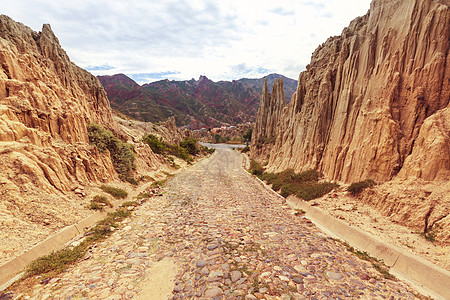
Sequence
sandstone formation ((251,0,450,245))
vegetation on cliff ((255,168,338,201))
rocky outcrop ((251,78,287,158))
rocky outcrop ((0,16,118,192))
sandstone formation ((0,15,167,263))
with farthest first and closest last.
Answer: rocky outcrop ((251,78,287,158))
vegetation on cliff ((255,168,338,201))
rocky outcrop ((0,16,118,192))
sandstone formation ((251,0,450,245))
sandstone formation ((0,15,167,263))

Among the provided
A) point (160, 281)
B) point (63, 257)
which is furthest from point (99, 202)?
point (160, 281)

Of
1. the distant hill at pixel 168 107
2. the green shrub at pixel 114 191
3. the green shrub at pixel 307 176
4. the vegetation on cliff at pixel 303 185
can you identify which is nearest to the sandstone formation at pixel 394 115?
the green shrub at pixel 307 176

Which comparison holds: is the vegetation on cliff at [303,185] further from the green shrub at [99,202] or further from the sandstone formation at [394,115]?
the green shrub at [99,202]

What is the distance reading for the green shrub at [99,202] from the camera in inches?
377

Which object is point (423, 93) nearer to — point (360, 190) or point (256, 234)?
point (360, 190)

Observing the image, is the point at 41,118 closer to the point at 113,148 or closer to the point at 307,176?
the point at 113,148

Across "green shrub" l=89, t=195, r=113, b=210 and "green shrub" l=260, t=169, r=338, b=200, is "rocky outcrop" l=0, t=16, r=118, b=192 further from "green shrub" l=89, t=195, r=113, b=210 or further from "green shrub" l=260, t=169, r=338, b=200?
"green shrub" l=260, t=169, r=338, b=200

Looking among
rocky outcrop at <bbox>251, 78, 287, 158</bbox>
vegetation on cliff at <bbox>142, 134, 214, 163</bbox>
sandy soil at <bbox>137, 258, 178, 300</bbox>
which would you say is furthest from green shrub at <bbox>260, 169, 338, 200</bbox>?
rocky outcrop at <bbox>251, 78, 287, 158</bbox>

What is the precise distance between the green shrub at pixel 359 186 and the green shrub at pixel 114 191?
1344 centimetres

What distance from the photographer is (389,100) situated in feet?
35.0

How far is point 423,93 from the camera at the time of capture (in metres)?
9.76

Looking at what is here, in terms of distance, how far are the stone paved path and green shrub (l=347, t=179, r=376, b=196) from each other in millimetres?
3064

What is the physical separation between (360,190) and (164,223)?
10.3 metres

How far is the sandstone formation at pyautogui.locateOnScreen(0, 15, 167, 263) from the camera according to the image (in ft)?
22.8
